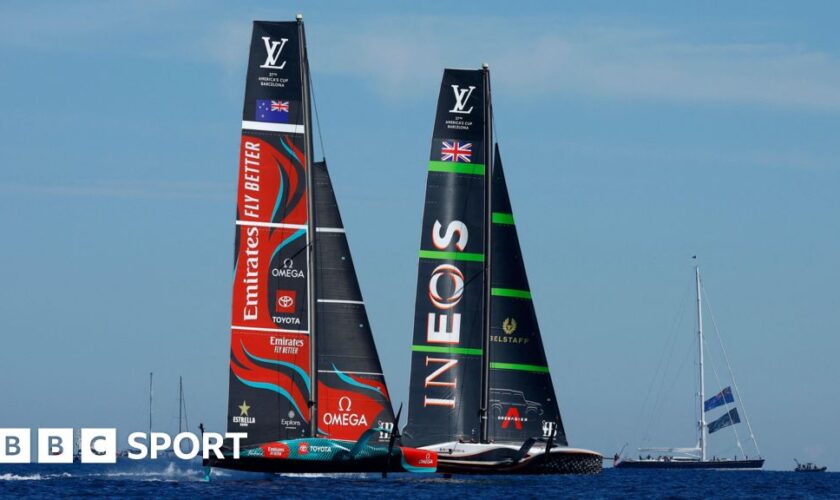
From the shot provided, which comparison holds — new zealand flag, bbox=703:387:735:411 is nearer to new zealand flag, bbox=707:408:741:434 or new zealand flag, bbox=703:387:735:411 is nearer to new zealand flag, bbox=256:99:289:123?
new zealand flag, bbox=707:408:741:434

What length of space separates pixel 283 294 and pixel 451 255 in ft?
24.9

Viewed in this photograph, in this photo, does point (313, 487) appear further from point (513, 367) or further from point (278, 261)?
point (513, 367)

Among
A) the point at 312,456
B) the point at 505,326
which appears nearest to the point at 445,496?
the point at 312,456

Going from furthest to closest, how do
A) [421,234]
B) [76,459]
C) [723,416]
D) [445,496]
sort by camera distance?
[76,459], [723,416], [421,234], [445,496]

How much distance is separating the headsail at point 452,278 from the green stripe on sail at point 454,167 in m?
0.03

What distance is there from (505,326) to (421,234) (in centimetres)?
447

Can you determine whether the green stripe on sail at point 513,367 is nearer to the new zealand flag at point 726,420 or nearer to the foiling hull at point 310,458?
the foiling hull at point 310,458

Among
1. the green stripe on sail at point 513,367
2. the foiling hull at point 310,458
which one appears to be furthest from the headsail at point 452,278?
the foiling hull at point 310,458

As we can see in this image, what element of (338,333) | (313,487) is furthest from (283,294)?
(313,487)

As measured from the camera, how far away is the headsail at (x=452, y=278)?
56.3 metres

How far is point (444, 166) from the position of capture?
5653 centimetres

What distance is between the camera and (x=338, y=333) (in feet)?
172

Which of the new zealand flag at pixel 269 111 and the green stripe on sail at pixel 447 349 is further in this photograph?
the green stripe on sail at pixel 447 349

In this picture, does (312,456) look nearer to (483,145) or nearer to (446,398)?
(446,398)
